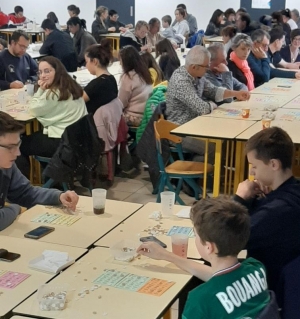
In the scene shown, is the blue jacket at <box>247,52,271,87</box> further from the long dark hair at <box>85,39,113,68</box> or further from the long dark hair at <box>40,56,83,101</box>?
the long dark hair at <box>40,56,83,101</box>

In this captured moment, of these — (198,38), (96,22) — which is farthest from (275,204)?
(96,22)

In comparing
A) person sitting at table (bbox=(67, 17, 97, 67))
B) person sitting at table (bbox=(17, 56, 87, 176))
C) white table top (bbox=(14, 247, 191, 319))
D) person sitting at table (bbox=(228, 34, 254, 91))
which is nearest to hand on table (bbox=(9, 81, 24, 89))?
person sitting at table (bbox=(17, 56, 87, 176))

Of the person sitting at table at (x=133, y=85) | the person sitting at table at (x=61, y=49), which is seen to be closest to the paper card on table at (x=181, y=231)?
the person sitting at table at (x=133, y=85)

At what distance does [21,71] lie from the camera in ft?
23.7

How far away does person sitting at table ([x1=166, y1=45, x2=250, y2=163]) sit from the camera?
5.34m

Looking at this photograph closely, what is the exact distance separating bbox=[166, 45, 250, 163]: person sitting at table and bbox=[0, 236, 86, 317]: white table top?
9.16 feet

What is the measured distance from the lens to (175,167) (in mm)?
5109

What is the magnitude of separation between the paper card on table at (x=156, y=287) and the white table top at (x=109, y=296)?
0.02 metres

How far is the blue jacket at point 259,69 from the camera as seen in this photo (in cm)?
754

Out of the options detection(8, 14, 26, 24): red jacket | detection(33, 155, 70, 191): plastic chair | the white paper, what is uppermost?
the white paper

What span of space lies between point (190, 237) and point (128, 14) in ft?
52.7

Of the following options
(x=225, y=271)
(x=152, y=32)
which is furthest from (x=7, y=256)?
(x=152, y=32)

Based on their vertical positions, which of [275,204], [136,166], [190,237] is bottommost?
[136,166]

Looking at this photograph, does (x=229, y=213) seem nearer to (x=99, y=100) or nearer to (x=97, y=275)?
(x=97, y=275)
